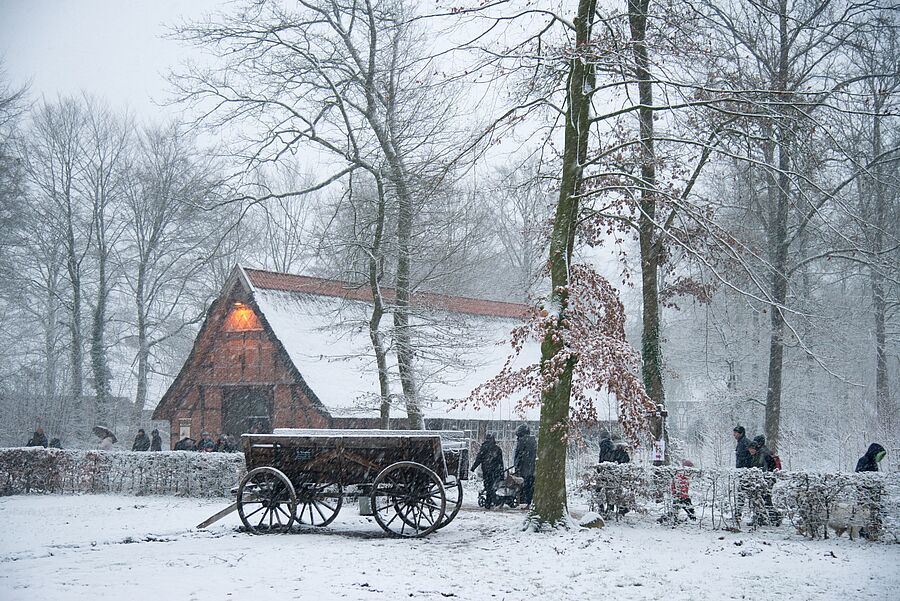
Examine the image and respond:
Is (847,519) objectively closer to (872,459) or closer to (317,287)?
(872,459)

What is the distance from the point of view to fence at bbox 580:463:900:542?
37.7ft

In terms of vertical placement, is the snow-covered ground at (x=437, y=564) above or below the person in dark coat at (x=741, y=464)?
below

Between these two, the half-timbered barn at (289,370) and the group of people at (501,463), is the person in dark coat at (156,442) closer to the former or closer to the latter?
the half-timbered barn at (289,370)

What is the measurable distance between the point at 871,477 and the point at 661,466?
3211 millimetres

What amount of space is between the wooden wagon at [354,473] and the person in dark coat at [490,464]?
10.2 feet

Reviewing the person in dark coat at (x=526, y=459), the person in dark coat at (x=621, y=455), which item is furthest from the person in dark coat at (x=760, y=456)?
the person in dark coat at (x=526, y=459)

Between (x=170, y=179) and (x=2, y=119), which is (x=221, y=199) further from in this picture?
(x=170, y=179)

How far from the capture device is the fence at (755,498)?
11.5m

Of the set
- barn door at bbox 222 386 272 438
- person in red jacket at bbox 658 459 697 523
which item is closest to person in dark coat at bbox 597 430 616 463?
person in red jacket at bbox 658 459 697 523

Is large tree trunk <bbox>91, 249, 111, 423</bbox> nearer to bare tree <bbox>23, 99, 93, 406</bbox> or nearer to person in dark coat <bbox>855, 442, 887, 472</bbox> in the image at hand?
bare tree <bbox>23, 99, 93, 406</bbox>

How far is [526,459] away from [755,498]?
15.0 ft

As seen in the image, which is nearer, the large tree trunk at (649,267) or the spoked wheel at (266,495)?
the spoked wheel at (266,495)

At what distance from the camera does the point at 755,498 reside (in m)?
12.3

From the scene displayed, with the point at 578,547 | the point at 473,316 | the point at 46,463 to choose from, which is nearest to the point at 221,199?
the point at 46,463
